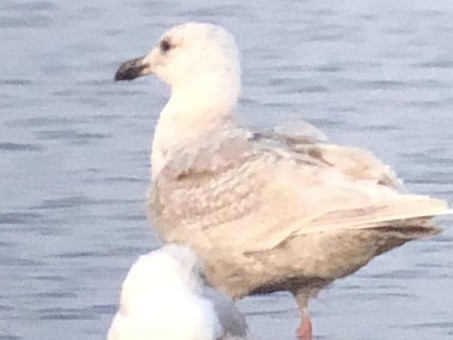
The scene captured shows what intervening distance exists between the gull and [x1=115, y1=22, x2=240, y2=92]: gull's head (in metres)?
0.36

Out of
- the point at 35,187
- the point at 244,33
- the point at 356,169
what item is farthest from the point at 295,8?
the point at 356,169

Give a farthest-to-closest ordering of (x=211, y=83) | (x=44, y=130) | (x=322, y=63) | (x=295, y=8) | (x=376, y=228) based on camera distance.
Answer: (x=295, y=8)
(x=322, y=63)
(x=44, y=130)
(x=211, y=83)
(x=376, y=228)

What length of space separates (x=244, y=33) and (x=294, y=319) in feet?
18.1

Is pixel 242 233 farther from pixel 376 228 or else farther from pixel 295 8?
pixel 295 8

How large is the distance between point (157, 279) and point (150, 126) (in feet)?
21.4

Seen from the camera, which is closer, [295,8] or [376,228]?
[376,228]

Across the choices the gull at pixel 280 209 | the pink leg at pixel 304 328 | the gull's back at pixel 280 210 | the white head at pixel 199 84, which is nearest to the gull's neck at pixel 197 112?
the white head at pixel 199 84

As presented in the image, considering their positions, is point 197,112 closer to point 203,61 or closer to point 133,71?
point 203,61

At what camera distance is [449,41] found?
50.7 ft

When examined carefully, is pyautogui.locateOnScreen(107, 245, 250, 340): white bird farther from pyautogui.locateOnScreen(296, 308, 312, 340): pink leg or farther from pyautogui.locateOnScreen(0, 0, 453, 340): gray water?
pyautogui.locateOnScreen(0, 0, 453, 340): gray water

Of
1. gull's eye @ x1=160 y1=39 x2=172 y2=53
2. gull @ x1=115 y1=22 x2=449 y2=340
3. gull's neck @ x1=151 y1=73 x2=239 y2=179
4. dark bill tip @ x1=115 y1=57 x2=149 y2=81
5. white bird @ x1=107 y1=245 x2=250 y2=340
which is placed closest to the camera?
white bird @ x1=107 y1=245 x2=250 y2=340

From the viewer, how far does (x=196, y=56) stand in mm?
10203

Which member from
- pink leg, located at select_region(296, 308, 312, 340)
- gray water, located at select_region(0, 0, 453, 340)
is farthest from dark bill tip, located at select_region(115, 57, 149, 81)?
pink leg, located at select_region(296, 308, 312, 340)

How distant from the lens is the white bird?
268 inches
